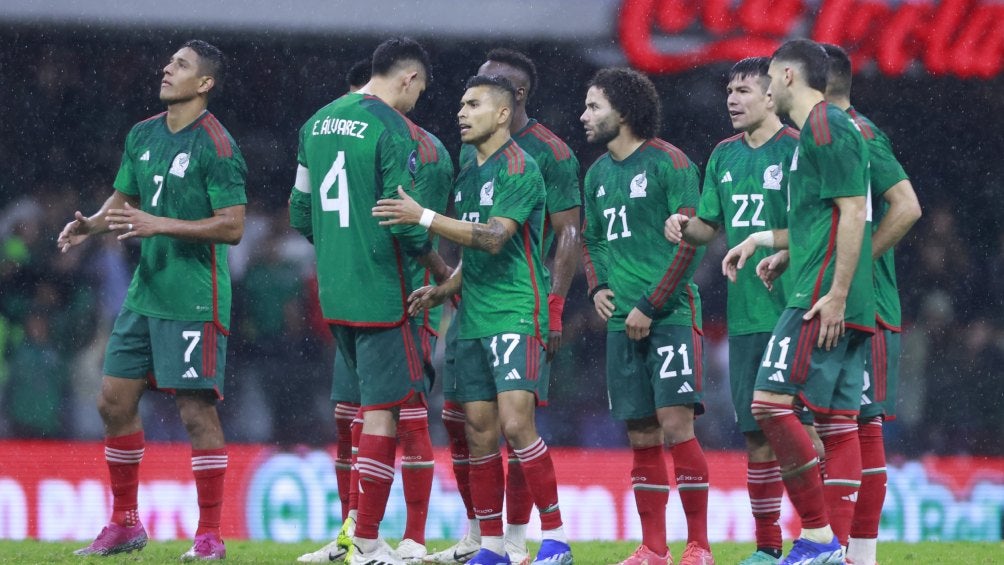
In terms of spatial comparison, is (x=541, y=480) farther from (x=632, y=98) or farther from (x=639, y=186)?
(x=632, y=98)

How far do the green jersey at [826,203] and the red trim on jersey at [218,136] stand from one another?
2487 mm

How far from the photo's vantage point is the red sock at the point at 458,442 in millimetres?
6180

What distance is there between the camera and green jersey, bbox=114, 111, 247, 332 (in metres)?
5.98

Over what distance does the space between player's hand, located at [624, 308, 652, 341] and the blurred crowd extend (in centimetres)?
408

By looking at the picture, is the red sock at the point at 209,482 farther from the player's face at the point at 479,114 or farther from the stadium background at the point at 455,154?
the stadium background at the point at 455,154

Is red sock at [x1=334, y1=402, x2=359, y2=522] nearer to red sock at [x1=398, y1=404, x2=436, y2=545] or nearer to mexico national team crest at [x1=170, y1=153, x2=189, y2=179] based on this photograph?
red sock at [x1=398, y1=404, x2=436, y2=545]

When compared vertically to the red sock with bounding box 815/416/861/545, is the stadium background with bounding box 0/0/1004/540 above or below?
above

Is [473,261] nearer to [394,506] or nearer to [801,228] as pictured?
[801,228]

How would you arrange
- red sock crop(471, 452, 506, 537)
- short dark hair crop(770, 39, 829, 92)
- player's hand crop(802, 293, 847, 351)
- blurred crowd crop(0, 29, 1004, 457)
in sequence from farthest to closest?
blurred crowd crop(0, 29, 1004, 457), red sock crop(471, 452, 506, 537), short dark hair crop(770, 39, 829, 92), player's hand crop(802, 293, 847, 351)

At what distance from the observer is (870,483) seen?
214 inches

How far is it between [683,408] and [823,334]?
102cm

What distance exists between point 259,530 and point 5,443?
1.70 meters

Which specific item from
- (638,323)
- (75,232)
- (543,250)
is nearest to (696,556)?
(638,323)

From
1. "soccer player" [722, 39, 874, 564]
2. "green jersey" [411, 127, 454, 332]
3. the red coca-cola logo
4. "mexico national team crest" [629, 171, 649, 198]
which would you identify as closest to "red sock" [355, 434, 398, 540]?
"green jersey" [411, 127, 454, 332]
